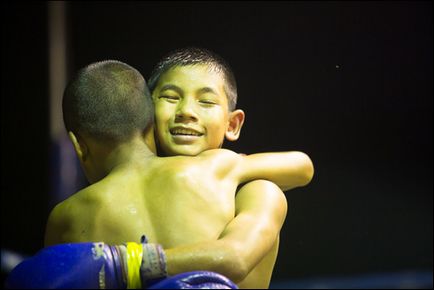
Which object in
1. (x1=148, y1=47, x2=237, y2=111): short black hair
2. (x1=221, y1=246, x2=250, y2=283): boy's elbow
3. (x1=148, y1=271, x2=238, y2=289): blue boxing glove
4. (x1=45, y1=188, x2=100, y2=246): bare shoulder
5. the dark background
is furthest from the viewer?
the dark background

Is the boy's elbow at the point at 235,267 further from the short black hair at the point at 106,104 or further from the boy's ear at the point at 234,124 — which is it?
the boy's ear at the point at 234,124

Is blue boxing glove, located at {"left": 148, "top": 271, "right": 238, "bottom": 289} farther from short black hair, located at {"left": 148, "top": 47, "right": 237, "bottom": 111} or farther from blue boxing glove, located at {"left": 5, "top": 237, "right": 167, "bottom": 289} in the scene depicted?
short black hair, located at {"left": 148, "top": 47, "right": 237, "bottom": 111}

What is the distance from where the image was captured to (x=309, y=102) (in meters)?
2.47

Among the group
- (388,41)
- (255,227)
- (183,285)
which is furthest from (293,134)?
(183,285)

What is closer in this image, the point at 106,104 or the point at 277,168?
the point at 106,104

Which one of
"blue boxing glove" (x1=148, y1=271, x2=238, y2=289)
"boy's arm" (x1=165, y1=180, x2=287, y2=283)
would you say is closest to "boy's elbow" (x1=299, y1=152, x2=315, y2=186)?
"boy's arm" (x1=165, y1=180, x2=287, y2=283)

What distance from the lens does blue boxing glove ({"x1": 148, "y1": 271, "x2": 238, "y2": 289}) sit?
140cm

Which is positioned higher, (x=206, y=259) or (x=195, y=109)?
(x=195, y=109)

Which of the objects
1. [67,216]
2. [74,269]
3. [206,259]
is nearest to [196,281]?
[206,259]

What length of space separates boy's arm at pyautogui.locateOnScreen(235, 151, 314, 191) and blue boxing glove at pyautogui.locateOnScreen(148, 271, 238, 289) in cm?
35

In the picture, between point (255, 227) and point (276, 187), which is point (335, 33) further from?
point (255, 227)

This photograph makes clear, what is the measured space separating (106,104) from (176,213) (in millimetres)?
269

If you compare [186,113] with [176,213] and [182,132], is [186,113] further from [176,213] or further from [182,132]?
[176,213]

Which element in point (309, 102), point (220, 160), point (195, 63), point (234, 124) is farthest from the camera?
point (309, 102)
